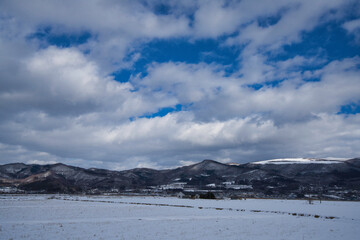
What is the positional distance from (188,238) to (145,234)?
476 cm

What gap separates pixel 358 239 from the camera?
29.6 m

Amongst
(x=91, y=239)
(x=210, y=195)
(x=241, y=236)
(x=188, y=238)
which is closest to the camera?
(x=91, y=239)

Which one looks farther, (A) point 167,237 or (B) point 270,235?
(B) point 270,235

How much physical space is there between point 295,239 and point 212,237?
314 inches

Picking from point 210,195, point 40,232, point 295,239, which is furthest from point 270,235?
point 210,195

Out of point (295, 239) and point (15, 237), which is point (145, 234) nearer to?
point (15, 237)

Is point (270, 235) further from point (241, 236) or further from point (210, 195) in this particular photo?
point (210, 195)

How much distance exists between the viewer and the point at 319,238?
2969 cm

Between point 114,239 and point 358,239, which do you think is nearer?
point 114,239

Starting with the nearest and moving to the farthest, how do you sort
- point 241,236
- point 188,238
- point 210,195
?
point 188,238 → point 241,236 → point 210,195

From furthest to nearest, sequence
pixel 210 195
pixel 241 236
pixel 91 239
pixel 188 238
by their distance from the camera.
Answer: pixel 210 195 < pixel 241 236 < pixel 188 238 < pixel 91 239

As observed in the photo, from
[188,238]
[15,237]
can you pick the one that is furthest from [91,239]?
[188,238]

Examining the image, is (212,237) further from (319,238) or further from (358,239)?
(358,239)

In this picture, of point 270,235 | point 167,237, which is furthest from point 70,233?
point 270,235
